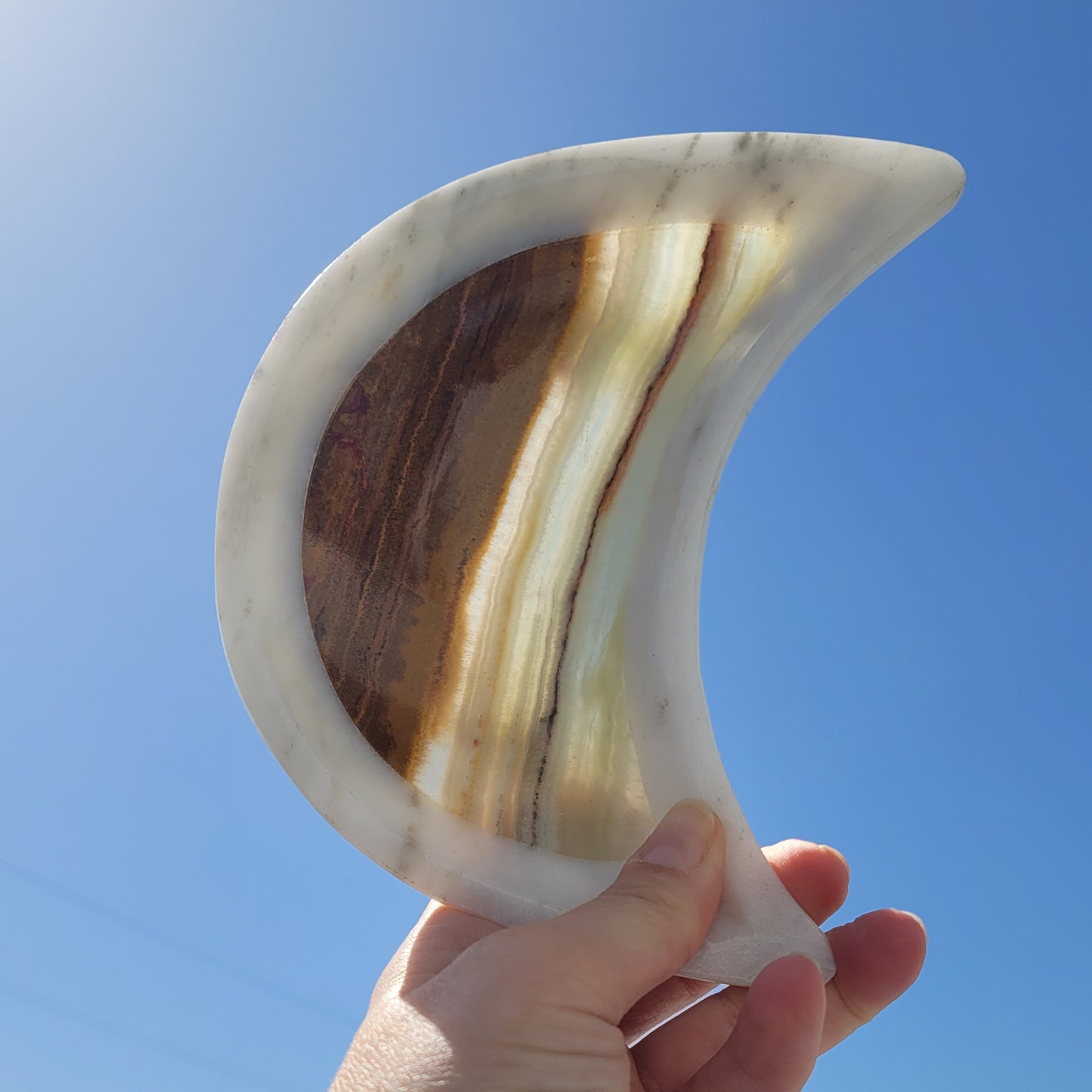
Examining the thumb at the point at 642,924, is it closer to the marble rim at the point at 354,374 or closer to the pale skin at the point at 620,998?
the pale skin at the point at 620,998

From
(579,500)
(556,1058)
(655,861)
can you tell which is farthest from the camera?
(579,500)

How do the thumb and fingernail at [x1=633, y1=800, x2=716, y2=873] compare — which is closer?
the thumb

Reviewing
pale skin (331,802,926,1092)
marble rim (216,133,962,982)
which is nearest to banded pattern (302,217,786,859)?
marble rim (216,133,962,982)

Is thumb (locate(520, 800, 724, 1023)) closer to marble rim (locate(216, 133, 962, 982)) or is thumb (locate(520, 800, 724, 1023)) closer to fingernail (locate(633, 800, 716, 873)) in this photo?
fingernail (locate(633, 800, 716, 873))

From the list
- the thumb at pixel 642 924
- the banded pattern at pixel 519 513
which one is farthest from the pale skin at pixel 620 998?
the banded pattern at pixel 519 513

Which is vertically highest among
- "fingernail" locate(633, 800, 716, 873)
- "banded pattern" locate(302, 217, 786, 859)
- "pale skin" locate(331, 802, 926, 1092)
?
"banded pattern" locate(302, 217, 786, 859)

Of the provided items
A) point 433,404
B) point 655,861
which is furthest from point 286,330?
point 655,861

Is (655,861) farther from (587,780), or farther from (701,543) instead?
(701,543)

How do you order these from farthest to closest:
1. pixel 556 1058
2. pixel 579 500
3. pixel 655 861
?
Result: pixel 579 500, pixel 655 861, pixel 556 1058

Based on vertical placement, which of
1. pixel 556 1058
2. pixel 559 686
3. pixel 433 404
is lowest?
pixel 556 1058
